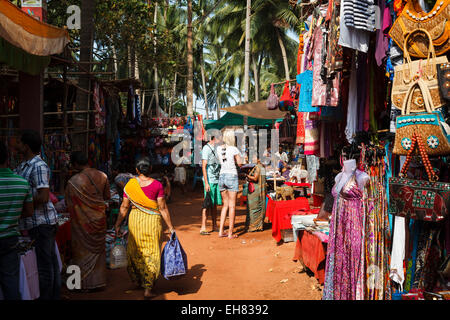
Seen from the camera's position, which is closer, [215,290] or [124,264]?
[215,290]

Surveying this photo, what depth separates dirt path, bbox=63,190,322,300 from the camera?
4.84 meters

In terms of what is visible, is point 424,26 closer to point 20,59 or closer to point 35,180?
point 35,180

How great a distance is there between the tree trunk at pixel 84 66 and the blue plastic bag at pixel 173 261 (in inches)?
187

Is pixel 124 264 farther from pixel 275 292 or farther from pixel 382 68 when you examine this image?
pixel 382 68

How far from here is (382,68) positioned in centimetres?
388

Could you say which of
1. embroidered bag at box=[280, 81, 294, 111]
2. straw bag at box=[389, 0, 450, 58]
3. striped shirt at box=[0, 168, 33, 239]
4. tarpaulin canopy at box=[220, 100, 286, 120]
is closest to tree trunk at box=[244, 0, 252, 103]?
tarpaulin canopy at box=[220, 100, 286, 120]

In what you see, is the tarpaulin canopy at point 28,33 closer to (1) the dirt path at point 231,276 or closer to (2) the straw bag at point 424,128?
(1) the dirt path at point 231,276

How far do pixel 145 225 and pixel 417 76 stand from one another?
11.0 feet

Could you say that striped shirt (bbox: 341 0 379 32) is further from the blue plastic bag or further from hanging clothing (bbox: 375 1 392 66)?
the blue plastic bag

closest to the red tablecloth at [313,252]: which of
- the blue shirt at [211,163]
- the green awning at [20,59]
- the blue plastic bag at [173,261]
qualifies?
the blue plastic bag at [173,261]

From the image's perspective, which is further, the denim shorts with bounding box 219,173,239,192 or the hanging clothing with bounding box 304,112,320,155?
the denim shorts with bounding box 219,173,239,192

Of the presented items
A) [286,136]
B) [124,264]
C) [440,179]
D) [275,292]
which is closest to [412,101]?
[440,179]

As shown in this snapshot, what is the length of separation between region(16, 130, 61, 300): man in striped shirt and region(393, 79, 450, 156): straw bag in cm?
323
